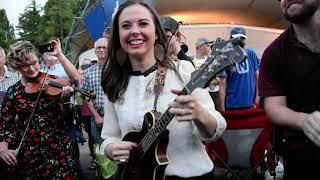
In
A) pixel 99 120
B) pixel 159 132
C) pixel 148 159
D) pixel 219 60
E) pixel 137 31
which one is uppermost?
pixel 137 31

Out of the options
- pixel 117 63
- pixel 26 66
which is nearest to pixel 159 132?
pixel 117 63

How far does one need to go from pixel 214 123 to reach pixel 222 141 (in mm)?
2501

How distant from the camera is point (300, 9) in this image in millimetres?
2400

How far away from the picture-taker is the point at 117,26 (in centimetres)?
280

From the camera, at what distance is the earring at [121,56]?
2.87 m

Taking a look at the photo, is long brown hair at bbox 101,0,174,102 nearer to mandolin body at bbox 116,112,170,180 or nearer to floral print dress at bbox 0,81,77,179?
mandolin body at bbox 116,112,170,180

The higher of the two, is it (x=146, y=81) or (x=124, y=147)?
(x=146, y=81)

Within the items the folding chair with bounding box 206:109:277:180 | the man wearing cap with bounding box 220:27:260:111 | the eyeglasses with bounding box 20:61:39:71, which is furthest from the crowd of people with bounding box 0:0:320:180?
the man wearing cap with bounding box 220:27:260:111

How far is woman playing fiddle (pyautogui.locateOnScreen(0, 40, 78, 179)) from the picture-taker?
4074mm

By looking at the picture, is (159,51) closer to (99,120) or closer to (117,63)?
(117,63)

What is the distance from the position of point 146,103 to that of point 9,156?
1973 millimetres

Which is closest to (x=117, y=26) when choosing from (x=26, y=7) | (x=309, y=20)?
(x=309, y=20)

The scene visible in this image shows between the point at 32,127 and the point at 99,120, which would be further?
the point at 99,120

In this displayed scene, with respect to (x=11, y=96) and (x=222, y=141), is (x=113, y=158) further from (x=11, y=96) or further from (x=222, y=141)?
(x=222, y=141)
